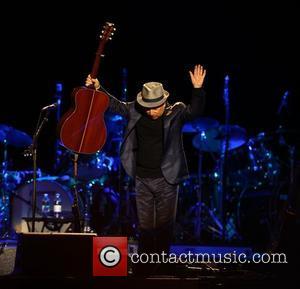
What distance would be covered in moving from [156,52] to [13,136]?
3939 mm

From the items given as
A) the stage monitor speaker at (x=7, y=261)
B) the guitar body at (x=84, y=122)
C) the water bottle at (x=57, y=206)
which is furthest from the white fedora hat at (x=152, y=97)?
the water bottle at (x=57, y=206)

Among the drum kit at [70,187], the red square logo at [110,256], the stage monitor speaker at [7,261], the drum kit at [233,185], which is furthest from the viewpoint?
the drum kit at [233,185]

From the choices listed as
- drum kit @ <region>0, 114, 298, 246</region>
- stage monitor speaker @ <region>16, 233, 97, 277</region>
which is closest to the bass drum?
drum kit @ <region>0, 114, 298, 246</region>

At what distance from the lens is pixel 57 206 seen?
977 cm

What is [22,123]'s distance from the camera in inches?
483

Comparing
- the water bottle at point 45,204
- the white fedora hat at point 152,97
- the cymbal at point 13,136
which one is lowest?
the water bottle at point 45,204

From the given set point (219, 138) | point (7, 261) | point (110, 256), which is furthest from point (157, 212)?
point (219, 138)

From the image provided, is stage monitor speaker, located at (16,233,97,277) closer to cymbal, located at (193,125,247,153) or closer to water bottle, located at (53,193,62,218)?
water bottle, located at (53,193,62,218)

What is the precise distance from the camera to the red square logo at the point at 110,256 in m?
4.97

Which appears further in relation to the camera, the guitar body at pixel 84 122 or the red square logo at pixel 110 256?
the guitar body at pixel 84 122

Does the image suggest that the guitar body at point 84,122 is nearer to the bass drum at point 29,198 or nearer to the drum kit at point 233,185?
the drum kit at point 233,185

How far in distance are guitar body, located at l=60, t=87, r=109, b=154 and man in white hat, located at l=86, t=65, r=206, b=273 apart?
17cm

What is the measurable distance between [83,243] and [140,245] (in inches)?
39.8

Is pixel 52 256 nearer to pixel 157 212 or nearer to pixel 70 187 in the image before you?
pixel 157 212
